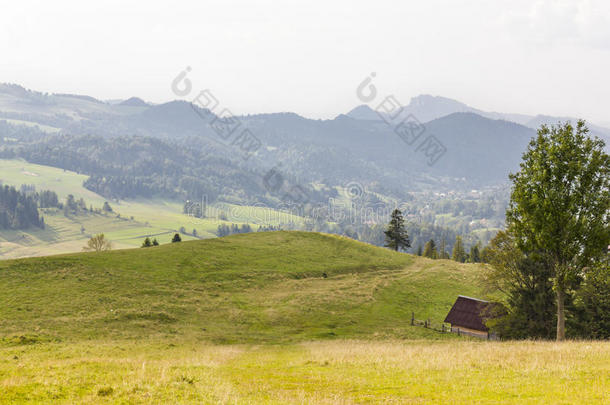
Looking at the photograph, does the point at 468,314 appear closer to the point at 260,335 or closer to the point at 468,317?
the point at 468,317

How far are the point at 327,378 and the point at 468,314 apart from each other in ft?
134

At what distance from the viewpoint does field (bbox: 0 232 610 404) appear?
18188 mm

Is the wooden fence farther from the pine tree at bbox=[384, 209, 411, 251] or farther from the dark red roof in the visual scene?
the pine tree at bbox=[384, 209, 411, 251]

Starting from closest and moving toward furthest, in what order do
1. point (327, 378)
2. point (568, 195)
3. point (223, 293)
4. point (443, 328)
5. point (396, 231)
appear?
point (327, 378), point (568, 195), point (443, 328), point (223, 293), point (396, 231)

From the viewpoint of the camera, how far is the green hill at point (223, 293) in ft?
148

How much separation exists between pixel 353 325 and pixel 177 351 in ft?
80.3

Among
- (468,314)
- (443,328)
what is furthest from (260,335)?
(468,314)

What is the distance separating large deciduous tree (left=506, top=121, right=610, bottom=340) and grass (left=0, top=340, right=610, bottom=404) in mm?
10308

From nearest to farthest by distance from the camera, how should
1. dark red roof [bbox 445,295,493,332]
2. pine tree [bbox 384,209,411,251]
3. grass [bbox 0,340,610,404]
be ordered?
grass [bbox 0,340,610,404], dark red roof [bbox 445,295,493,332], pine tree [bbox 384,209,411,251]

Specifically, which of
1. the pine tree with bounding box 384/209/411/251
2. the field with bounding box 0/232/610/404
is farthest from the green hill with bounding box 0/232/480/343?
the pine tree with bounding box 384/209/411/251

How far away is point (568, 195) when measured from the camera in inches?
1351

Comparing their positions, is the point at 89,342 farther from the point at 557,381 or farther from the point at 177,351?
the point at 557,381

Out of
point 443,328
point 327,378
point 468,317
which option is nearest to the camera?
point 327,378

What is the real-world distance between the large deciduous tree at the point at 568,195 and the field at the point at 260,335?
8411 millimetres
